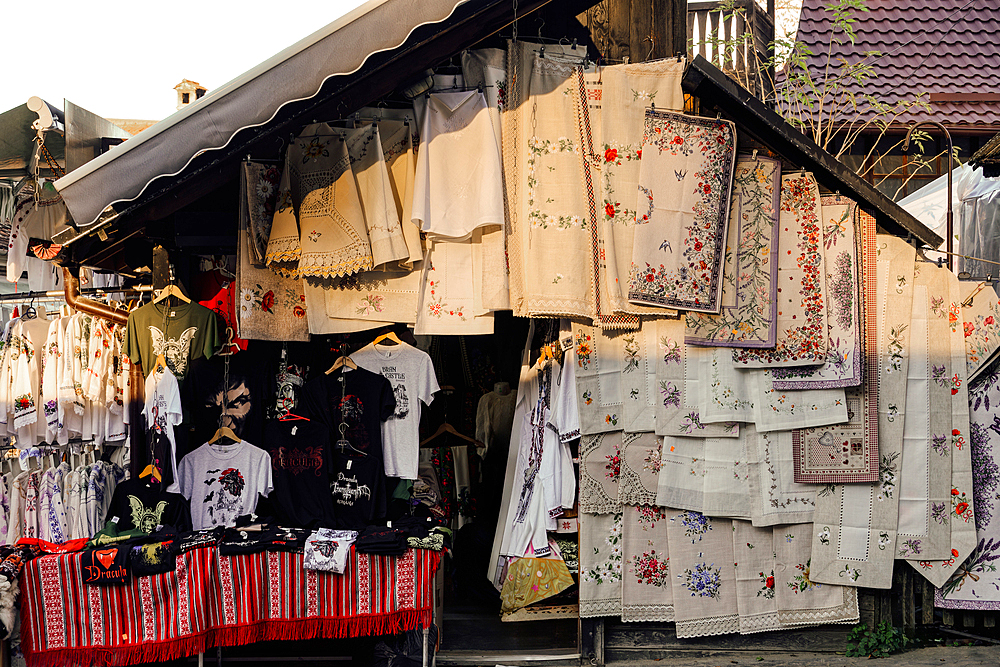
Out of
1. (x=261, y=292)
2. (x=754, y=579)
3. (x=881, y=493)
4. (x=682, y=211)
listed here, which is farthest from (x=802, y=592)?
(x=261, y=292)

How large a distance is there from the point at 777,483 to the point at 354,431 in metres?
2.65

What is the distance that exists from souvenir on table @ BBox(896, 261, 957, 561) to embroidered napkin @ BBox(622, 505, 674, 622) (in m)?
1.39

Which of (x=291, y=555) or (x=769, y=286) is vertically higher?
(x=769, y=286)

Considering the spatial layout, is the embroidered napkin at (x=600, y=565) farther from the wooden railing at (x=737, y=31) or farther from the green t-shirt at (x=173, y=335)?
the wooden railing at (x=737, y=31)

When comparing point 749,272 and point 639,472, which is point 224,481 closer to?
point 639,472

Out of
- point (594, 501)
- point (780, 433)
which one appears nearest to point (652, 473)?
point (594, 501)

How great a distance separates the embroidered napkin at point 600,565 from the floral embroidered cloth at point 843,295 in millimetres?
1356

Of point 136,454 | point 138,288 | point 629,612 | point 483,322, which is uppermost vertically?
point 138,288

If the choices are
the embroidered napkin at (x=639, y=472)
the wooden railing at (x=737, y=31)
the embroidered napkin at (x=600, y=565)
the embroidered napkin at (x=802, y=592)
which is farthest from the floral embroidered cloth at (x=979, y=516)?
the wooden railing at (x=737, y=31)

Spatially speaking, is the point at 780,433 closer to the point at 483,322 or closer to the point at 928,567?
the point at 928,567

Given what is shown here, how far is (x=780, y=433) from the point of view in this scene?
449cm

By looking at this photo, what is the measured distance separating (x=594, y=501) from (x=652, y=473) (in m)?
0.40

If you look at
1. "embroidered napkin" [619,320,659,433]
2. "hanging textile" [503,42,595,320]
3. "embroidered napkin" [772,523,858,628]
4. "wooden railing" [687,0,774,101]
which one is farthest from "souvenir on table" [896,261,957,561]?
"wooden railing" [687,0,774,101]

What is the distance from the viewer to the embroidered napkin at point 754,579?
4492 millimetres
